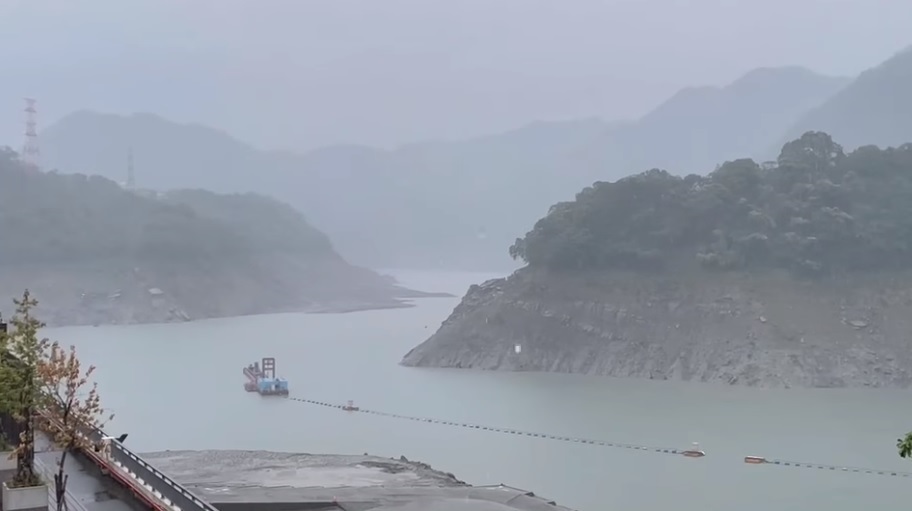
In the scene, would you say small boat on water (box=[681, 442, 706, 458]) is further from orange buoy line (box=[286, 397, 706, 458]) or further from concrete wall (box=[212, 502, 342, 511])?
concrete wall (box=[212, 502, 342, 511])

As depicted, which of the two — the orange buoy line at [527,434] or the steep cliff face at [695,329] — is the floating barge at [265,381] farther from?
the steep cliff face at [695,329]

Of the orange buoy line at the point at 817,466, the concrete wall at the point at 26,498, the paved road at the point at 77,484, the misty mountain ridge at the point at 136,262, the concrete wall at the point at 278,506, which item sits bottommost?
the orange buoy line at the point at 817,466

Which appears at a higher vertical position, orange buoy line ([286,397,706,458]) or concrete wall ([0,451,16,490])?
concrete wall ([0,451,16,490])

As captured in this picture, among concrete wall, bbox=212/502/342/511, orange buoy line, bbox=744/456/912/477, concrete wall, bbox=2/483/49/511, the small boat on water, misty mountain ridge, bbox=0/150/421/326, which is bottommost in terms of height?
orange buoy line, bbox=744/456/912/477

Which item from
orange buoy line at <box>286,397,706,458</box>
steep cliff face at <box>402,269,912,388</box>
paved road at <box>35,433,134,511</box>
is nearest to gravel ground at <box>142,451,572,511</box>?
paved road at <box>35,433,134,511</box>

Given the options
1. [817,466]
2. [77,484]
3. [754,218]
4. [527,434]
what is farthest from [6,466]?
[754,218]

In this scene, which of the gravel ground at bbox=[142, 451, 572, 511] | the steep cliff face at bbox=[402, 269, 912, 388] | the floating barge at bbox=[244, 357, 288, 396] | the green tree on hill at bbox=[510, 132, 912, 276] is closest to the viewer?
the gravel ground at bbox=[142, 451, 572, 511]

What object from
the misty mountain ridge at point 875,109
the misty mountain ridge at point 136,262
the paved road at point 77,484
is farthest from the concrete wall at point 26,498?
the misty mountain ridge at point 875,109
